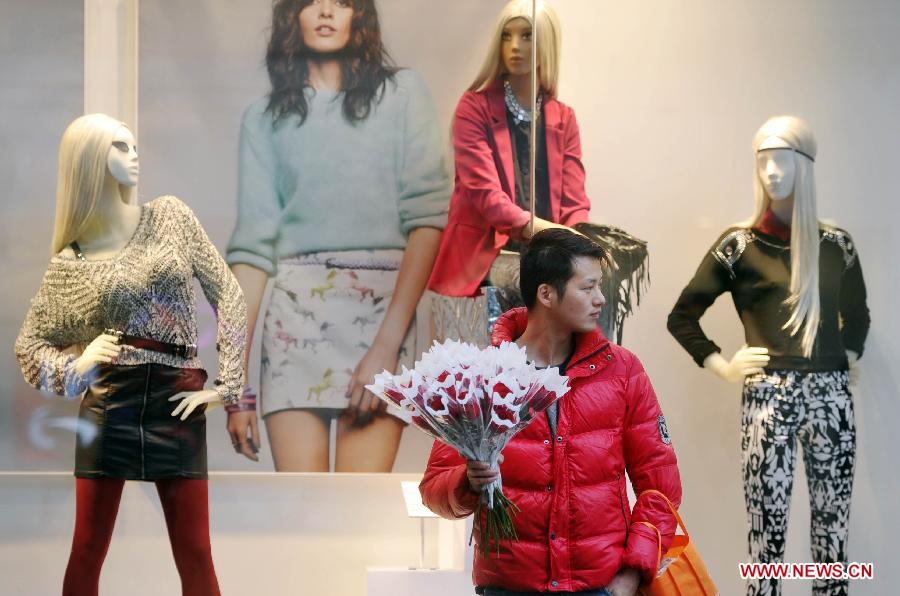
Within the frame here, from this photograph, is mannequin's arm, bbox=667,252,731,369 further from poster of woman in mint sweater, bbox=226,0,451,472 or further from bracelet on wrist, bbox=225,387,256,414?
bracelet on wrist, bbox=225,387,256,414

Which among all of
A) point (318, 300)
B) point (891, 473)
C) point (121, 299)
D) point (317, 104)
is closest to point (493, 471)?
point (121, 299)

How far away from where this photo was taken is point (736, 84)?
4.73m

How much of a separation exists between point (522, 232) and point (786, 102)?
3.92ft

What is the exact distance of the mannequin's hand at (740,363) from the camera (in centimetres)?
457

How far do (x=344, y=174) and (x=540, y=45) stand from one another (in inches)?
36.1

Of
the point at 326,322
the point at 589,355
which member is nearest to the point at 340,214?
the point at 326,322

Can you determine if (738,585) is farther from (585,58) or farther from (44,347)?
(44,347)

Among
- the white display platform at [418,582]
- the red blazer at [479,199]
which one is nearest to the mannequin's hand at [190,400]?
the white display platform at [418,582]

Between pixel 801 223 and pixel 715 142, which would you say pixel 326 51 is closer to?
pixel 715 142

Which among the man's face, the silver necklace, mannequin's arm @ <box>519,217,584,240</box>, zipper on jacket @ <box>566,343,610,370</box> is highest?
the silver necklace

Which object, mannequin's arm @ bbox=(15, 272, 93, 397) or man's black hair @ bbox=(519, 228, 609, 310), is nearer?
man's black hair @ bbox=(519, 228, 609, 310)

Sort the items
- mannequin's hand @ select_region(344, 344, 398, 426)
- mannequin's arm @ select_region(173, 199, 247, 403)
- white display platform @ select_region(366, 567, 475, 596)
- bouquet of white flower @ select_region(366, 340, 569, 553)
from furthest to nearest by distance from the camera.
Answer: mannequin's hand @ select_region(344, 344, 398, 426), white display platform @ select_region(366, 567, 475, 596), mannequin's arm @ select_region(173, 199, 247, 403), bouquet of white flower @ select_region(366, 340, 569, 553)

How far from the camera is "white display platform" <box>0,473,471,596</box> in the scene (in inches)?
155

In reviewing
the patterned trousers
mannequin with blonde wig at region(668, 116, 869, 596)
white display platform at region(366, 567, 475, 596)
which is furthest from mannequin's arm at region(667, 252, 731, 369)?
white display platform at region(366, 567, 475, 596)
